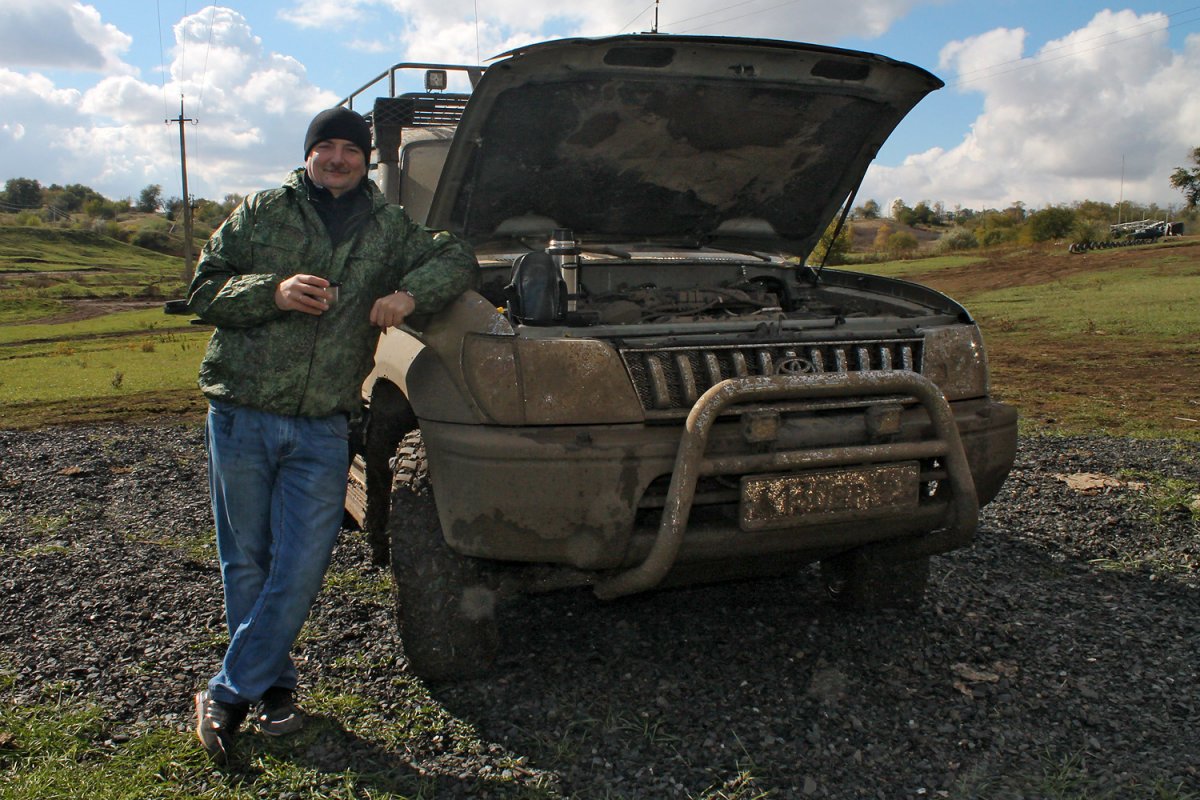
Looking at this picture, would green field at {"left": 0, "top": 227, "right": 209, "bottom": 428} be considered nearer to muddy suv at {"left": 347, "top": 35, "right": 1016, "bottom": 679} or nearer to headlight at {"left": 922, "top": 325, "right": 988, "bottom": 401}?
muddy suv at {"left": 347, "top": 35, "right": 1016, "bottom": 679}

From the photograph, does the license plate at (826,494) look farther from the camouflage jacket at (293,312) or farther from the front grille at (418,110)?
the front grille at (418,110)

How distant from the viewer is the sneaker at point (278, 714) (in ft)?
10.4

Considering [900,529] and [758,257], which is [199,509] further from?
[900,529]

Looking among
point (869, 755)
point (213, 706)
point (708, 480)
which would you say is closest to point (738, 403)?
point (708, 480)

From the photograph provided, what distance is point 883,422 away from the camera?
3.26 meters

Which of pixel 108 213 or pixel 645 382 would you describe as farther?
pixel 108 213

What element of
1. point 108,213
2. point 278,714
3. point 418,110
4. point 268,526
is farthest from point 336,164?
point 108,213

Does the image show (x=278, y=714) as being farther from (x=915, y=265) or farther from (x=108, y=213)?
(x=108, y=213)

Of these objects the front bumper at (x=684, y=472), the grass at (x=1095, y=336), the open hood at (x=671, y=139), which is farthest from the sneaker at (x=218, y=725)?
the grass at (x=1095, y=336)

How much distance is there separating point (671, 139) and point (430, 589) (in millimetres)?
2384

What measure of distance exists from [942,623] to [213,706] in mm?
2633

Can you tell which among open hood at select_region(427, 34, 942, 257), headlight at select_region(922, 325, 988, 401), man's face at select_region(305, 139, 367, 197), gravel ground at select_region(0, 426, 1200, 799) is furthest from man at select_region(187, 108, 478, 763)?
headlight at select_region(922, 325, 988, 401)

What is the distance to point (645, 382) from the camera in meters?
3.22

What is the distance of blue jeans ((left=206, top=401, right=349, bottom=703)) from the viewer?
3170 millimetres
